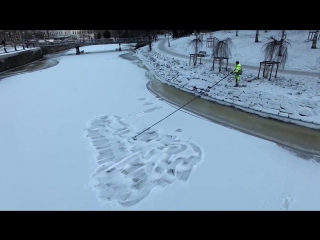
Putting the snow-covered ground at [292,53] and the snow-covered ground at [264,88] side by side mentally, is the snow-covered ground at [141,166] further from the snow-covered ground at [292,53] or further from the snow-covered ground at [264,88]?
the snow-covered ground at [292,53]

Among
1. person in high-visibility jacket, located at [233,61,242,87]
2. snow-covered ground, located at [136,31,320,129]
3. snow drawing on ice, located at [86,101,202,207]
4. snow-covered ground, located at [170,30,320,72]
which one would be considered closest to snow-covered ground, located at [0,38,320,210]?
snow drawing on ice, located at [86,101,202,207]

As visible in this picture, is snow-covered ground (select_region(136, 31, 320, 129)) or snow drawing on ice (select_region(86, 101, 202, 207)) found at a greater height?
snow-covered ground (select_region(136, 31, 320, 129))

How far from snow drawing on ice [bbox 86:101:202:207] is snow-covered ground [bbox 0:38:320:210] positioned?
27 mm

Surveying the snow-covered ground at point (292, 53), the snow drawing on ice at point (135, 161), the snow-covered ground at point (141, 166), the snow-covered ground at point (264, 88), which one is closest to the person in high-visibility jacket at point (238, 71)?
the snow-covered ground at point (264, 88)

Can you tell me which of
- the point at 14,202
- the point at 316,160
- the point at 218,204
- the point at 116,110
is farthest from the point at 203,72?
the point at 14,202

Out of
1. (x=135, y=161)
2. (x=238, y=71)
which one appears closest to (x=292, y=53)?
(x=238, y=71)

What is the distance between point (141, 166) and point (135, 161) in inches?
12.9

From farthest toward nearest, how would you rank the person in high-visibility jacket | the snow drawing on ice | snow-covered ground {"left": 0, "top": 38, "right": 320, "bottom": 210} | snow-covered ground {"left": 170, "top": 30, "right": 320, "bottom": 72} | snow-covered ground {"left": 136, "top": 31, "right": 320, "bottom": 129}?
snow-covered ground {"left": 170, "top": 30, "right": 320, "bottom": 72} < the person in high-visibility jacket < snow-covered ground {"left": 136, "top": 31, "right": 320, "bottom": 129} < the snow drawing on ice < snow-covered ground {"left": 0, "top": 38, "right": 320, "bottom": 210}

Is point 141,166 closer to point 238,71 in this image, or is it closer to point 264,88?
point 264,88

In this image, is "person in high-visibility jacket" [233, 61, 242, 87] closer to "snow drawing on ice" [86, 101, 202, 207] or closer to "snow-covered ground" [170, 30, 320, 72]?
"snow-covered ground" [170, 30, 320, 72]

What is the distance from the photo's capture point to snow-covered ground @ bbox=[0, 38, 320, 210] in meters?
5.44

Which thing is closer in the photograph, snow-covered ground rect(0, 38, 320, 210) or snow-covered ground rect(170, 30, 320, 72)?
snow-covered ground rect(0, 38, 320, 210)

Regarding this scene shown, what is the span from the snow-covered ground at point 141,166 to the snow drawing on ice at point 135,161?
27 millimetres
